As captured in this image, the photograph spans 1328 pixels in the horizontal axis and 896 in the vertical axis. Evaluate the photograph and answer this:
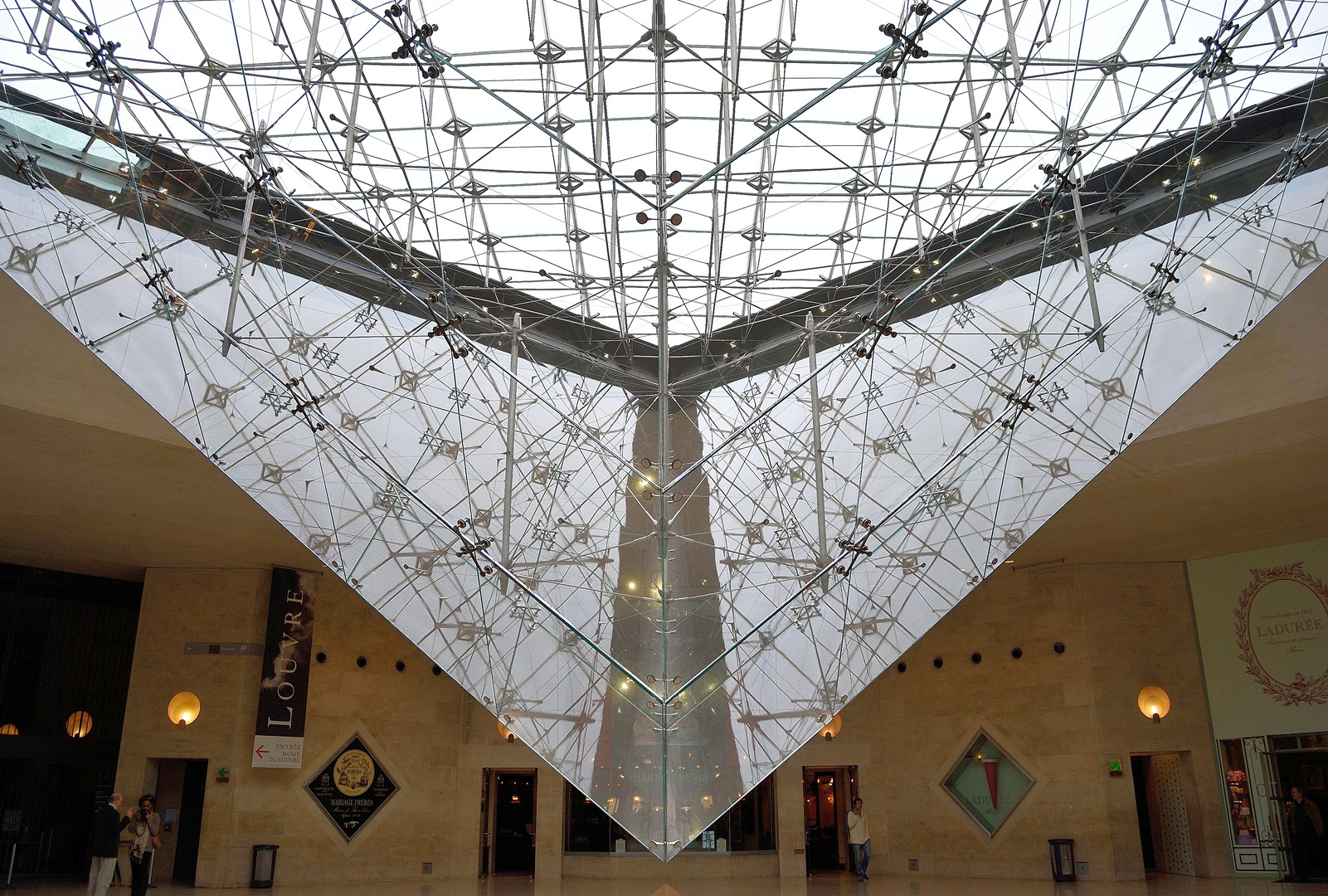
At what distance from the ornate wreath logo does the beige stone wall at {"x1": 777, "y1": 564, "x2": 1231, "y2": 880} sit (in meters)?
0.74

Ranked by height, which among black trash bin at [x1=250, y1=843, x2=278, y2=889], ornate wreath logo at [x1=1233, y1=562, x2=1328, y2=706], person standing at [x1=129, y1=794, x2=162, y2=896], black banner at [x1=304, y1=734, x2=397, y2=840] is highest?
ornate wreath logo at [x1=1233, y1=562, x2=1328, y2=706]

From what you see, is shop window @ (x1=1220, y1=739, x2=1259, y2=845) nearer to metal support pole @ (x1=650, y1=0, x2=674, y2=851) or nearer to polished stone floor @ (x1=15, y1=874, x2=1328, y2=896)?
polished stone floor @ (x1=15, y1=874, x2=1328, y2=896)

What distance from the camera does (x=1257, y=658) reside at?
14.2m

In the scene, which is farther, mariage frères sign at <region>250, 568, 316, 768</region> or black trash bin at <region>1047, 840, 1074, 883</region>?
mariage frères sign at <region>250, 568, 316, 768</region>

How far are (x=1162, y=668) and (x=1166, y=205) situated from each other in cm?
941

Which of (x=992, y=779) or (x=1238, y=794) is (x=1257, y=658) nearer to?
(x=1238, y=794)

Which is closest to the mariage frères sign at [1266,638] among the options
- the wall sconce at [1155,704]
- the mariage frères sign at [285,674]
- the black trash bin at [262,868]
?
the wall sconce at [1155,704]

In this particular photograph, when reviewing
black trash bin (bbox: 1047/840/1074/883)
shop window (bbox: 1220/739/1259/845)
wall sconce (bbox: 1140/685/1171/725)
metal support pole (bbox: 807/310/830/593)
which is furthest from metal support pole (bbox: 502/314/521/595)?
shop window (bbox: 1220/739/1259/845)

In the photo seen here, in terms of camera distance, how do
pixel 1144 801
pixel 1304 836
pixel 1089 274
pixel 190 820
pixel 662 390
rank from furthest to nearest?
pixel 1144 801 → pixel 190 820 → pixel 1304 836 → pixel 662 390 → pixel 1089 274

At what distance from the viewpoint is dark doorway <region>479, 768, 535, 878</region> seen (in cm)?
1681

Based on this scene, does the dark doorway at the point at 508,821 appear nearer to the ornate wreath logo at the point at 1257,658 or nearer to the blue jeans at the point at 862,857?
the blue jeans at the point at 862,857

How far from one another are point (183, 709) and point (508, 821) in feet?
19.4

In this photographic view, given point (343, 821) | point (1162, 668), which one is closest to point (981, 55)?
point (1162, 668)

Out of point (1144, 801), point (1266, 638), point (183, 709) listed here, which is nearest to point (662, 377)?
point (183, 709)
